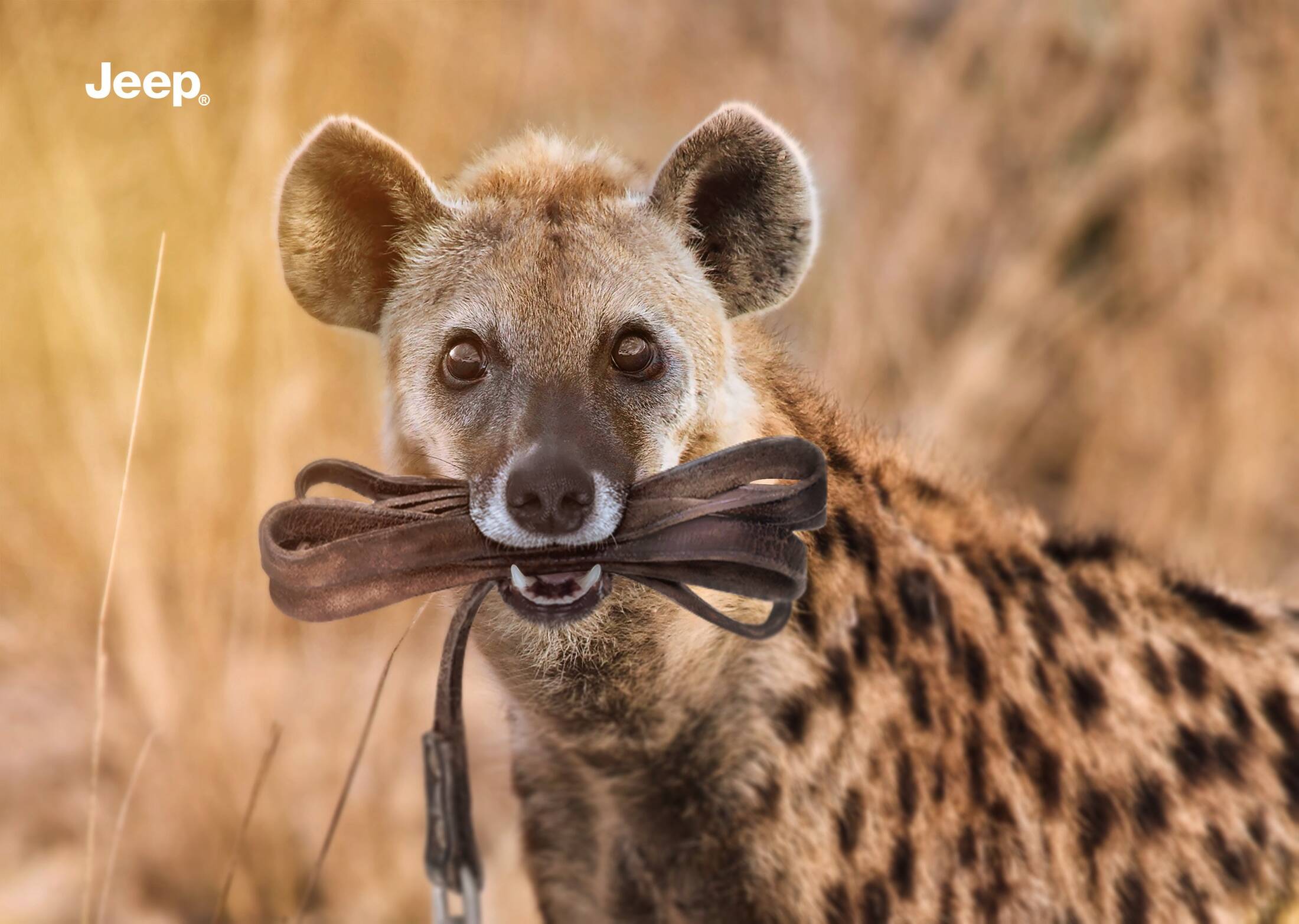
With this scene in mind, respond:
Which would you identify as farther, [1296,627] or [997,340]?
[997,340]

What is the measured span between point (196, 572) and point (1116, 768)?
206 centimetres

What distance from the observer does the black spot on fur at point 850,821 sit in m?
1.67

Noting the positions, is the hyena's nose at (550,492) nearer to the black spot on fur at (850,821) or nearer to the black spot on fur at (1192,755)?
the black spot on fur at (850,821)

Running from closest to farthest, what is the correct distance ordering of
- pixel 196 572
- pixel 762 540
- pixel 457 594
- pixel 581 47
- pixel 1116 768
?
pixel 762 540 < pixel 457 594 < pixel 1116 768 < pixel 196 572 < pixel 581 47

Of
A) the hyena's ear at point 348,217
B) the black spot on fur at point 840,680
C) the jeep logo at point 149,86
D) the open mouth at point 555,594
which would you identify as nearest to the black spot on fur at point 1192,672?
the black spot on fur at point 840,680

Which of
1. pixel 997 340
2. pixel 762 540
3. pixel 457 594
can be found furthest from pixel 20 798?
pixel 997 340

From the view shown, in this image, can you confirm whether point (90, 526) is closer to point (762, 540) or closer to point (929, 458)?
point (929, 458)

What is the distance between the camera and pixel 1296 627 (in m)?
2.13

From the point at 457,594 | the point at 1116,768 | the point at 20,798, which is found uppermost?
the point at 457,594

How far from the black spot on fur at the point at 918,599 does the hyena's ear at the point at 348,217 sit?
0.79 meters

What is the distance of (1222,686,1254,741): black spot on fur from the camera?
76.7 inches

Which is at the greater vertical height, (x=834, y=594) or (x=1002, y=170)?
(x=1002, y=170)

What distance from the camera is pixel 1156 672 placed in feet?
6.35

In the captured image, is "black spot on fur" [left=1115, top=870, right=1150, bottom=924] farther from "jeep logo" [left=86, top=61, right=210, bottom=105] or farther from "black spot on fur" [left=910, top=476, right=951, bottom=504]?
Answer: "jeep logo" [left=86, top=61, right=210, bottom=105]
